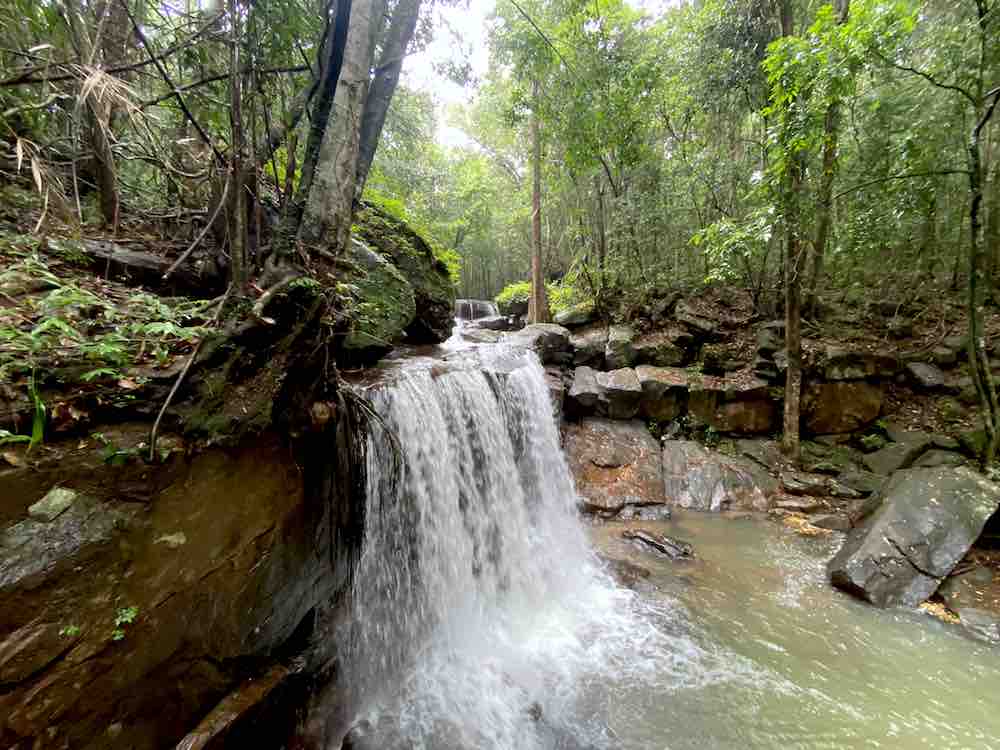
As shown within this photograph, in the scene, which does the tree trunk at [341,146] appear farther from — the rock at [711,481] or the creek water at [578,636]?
the rock at [711,481]

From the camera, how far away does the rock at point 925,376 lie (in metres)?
6.52

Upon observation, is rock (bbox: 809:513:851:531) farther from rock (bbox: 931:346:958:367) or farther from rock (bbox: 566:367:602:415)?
rock (bbox: 931:346:958:367)

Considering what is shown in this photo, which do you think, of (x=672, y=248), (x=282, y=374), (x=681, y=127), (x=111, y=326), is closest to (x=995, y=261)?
(x=672, y=248)

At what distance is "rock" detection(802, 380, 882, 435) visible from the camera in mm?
6719

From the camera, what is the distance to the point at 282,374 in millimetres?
2492

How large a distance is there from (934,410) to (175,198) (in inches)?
429

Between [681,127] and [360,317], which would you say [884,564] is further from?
[681,127]

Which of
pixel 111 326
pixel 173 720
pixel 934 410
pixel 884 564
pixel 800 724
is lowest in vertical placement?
pixel 800 724

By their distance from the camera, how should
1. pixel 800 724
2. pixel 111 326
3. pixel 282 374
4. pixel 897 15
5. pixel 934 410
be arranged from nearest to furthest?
pixel 111 326
pixel 282 374
pixel 800 724
pixel 897 15
pixel 934 410

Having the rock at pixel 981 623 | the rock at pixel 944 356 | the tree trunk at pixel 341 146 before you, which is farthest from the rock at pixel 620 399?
the tree trunk at pixel 341 146

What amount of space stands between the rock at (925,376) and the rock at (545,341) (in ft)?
19.7

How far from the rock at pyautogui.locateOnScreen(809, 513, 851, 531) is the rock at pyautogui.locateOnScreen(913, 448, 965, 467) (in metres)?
1.54

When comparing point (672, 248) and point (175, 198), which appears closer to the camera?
point (175, 198)

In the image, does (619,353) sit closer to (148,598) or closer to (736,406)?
(736,406)
